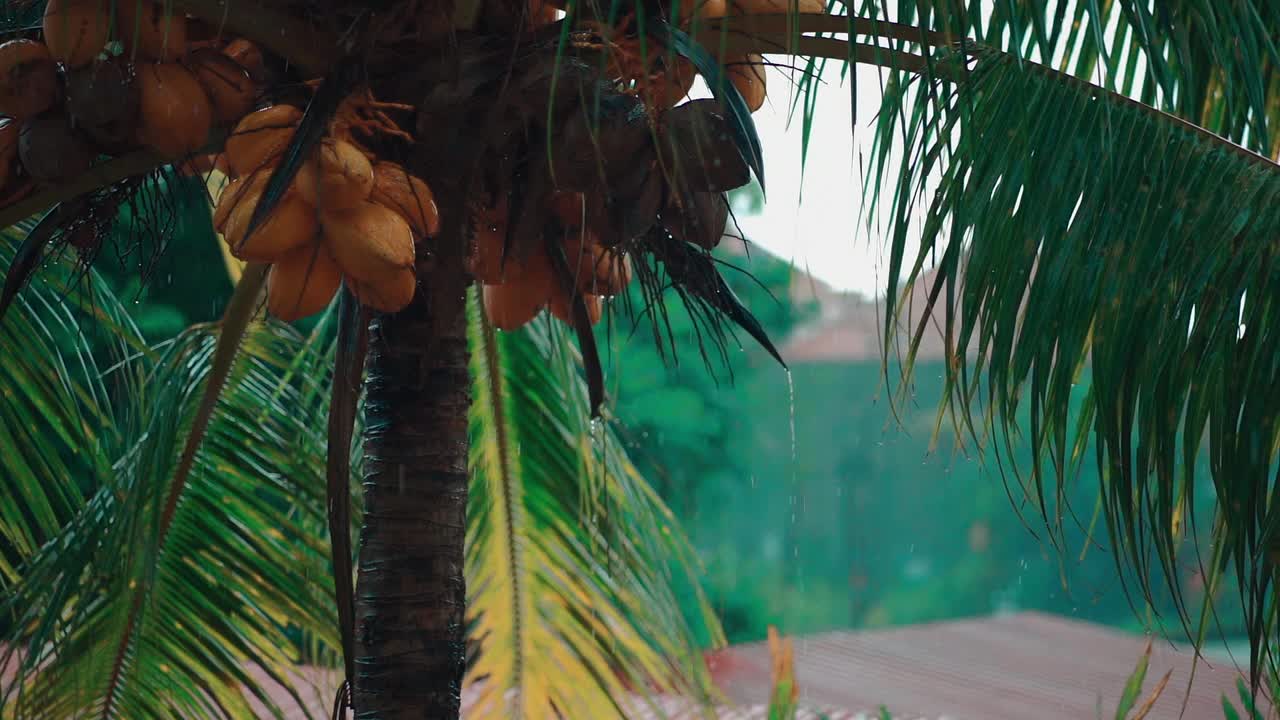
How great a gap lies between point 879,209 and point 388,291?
41 cm

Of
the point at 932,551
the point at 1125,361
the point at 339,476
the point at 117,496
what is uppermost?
the point at 1125,361

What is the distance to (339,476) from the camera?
1.14 metres

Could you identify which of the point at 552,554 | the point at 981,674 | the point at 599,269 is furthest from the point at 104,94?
the point at 981,674

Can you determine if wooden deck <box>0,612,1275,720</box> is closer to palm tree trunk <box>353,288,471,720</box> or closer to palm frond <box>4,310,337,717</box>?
palm frond <box>4,310,337,717</box>

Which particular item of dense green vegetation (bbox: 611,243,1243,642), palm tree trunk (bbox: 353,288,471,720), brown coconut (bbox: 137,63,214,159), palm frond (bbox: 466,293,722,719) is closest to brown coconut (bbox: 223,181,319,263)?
brown coconut (bbox: 137,63,214,159)

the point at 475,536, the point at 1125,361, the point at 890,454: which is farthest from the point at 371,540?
the point at 890,454

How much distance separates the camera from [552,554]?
2.41m

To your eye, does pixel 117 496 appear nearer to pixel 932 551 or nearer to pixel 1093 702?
pixel 1093 702

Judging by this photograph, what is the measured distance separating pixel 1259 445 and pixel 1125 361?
0.12 metres

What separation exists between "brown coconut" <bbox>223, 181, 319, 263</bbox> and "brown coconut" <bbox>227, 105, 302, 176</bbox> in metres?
0.05

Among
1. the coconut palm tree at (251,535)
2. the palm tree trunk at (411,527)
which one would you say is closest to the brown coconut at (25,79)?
the palm tree trunk at (411,527)

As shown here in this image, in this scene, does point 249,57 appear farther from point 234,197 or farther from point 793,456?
point 793,456

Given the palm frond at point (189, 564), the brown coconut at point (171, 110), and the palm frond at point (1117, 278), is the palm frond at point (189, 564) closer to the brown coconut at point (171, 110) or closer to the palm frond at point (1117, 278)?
the brown coconut at point (171, 110)

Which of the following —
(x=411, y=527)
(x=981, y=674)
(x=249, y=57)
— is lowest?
(x=981, y=674)
